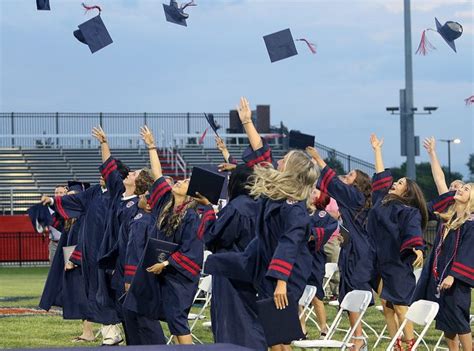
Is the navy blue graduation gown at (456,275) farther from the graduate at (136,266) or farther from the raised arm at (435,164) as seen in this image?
the graduate at (136,266)

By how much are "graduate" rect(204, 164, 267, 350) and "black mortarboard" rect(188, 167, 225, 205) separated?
19 centimetres

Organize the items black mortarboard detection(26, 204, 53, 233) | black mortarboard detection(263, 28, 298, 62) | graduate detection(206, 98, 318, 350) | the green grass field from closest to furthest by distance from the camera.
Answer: graduate detection(206, 98, 318, 350)
the green grass field
black mortarboard detection(263, 28, 298, 62)
black mortarboard detection(26, 204, 53, 233)

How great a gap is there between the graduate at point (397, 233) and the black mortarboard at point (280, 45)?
2798 mm

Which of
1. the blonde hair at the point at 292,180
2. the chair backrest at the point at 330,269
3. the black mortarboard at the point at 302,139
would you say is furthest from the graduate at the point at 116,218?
the chair backrest at the point at 330,269

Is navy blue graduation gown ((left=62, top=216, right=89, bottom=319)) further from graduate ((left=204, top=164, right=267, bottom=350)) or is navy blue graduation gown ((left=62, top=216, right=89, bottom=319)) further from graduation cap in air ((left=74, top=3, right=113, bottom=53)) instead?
graduate ((left=204, top=164, right=267, bottom=350))

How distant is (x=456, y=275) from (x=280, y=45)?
189 inches

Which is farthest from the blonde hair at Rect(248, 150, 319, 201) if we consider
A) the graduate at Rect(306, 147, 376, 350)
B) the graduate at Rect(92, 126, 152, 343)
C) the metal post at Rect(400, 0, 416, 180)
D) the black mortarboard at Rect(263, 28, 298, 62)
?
the metal post at Rect(400, 0, 416, 180)

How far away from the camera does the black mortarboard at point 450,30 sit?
15.6m

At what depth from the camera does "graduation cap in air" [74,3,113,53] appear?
1563 cm

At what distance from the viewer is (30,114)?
4725 centimetres

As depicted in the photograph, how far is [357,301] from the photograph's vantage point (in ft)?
36.0

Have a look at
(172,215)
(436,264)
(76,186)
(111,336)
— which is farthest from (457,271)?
(76,186)

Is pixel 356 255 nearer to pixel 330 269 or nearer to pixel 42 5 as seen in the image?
pixel 330 269

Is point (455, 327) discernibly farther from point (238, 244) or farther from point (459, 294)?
point (238, 244)
